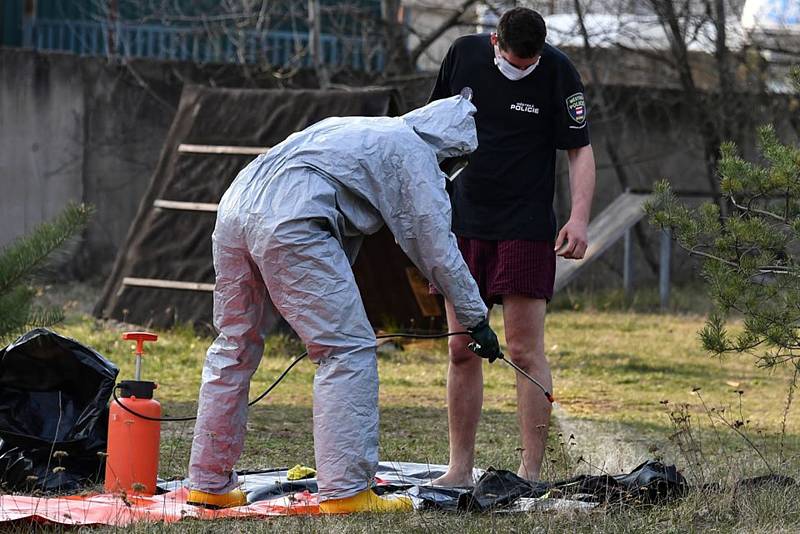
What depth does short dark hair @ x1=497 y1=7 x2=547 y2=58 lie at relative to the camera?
15.1 feet

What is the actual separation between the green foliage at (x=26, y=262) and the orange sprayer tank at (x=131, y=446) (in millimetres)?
1392

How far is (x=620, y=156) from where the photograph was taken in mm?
14328

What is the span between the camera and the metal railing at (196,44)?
46.8ft

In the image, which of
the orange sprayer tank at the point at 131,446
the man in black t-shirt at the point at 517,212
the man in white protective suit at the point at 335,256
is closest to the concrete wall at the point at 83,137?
the orange sprayer tank at the point at 131,446

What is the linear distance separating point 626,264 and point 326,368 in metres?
9.69

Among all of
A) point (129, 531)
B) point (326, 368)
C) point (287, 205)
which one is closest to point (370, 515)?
point (326, 368)

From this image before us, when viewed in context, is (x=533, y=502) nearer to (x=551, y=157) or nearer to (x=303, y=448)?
(x=551, y=157)

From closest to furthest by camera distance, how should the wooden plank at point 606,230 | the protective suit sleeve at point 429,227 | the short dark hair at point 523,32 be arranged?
1. the protective suit sleeve at point 429,227
2. the short dark hair at point 523,32
3. the wooden plank at point 606,230

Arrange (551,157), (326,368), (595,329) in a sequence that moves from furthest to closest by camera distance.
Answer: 1. (595,329)
2. (551,157)
3. (326,368)

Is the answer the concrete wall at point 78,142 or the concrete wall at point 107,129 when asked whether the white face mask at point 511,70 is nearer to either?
the concrete wall at point 107,129

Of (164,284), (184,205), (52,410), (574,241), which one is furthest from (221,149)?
(574,241)

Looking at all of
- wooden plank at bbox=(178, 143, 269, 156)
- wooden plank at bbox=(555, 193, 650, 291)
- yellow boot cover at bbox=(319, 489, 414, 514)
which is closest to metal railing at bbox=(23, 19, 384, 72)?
wooden plank at bbox=(555, 193, 650, 291)

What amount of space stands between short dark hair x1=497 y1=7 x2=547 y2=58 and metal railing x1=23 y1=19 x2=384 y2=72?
31.1ft

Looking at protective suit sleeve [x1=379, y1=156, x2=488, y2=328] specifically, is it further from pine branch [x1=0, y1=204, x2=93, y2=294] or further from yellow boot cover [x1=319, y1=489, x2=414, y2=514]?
pine branch [x1=0, y1=204, x2=93, y2=294]
